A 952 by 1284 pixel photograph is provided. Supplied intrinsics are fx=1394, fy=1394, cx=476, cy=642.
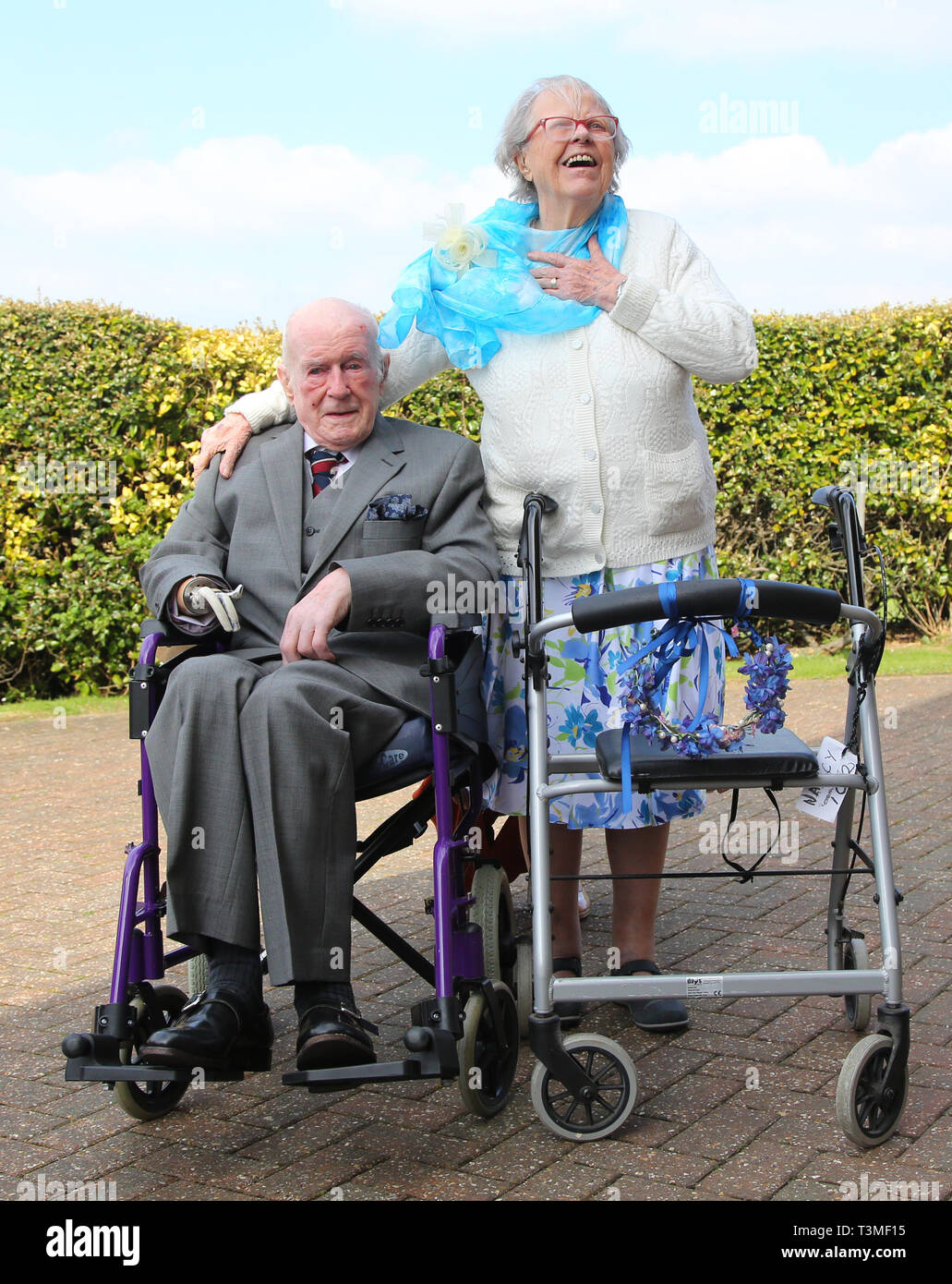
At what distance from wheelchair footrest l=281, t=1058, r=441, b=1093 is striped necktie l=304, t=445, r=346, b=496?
135 cm

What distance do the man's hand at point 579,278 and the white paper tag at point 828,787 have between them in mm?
1164

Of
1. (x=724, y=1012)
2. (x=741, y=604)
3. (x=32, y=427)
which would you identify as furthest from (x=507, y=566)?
(x=32, y=427)

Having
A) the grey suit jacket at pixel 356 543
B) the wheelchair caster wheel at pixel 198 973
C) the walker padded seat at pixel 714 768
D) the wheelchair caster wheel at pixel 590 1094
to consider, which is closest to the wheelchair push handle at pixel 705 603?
the walker padded seat at pixel 714 768

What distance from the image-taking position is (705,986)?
260 cm

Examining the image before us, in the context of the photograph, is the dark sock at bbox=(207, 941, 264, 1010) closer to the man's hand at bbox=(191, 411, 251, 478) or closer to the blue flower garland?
the blue flower garland

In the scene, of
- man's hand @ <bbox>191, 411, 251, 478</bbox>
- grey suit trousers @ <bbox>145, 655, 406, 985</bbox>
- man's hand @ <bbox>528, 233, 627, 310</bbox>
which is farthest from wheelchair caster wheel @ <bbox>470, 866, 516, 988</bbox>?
man's hand @ <bbox>528, 233, 627, 310</bbox>

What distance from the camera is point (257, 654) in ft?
9.95

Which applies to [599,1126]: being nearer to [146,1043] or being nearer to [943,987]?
[146,1043]

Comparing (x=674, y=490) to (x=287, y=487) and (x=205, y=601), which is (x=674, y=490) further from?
(x=205, y=601)

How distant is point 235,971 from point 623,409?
5.06 feet

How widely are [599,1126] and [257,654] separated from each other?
1203 millimetres

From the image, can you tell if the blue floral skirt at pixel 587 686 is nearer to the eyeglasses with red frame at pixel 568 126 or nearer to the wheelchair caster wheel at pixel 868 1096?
the wheelchair caster wheel at pixel 868 1096

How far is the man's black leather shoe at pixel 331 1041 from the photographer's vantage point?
2.53m

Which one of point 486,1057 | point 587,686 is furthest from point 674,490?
point 486,1057
